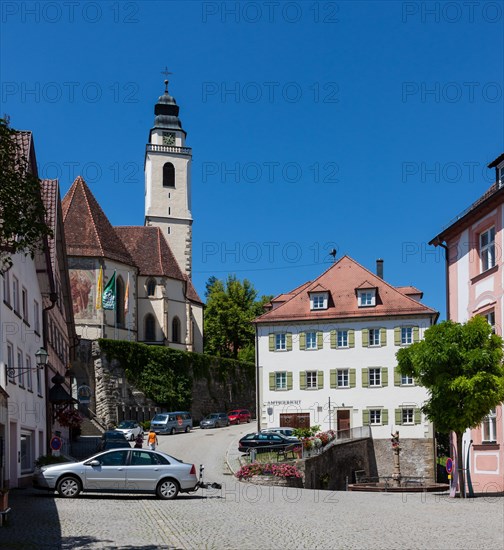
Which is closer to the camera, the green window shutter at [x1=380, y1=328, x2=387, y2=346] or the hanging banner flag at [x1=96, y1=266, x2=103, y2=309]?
the green window shutter at [x1=380, y1=328, x2=387, y2=346]

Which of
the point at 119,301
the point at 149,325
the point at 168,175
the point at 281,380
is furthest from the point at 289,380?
the point at 168,175

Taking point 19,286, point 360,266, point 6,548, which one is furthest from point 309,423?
point 6,548

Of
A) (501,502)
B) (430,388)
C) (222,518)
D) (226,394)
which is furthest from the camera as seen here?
(226,394)

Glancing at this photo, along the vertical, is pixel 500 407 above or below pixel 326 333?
below

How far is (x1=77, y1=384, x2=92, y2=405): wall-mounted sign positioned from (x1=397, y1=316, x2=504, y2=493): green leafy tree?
123 ft

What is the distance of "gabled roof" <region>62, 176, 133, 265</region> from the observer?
67688mm

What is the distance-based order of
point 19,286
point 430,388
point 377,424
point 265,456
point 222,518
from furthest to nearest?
point 377,424 → point 265,456 → point 19,286 → point 430,388 → point 222,518

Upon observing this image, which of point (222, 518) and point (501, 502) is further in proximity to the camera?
point (501, 502)

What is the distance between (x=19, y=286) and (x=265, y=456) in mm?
13462

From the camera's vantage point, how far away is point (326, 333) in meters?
55.8

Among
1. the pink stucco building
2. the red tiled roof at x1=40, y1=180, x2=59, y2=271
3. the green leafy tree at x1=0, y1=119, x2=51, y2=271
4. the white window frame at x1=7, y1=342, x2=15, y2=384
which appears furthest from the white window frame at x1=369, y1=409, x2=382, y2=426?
the green leafy tree at x1=0, y1=119, x2=51, y2=271

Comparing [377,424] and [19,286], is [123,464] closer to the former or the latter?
[19,286]

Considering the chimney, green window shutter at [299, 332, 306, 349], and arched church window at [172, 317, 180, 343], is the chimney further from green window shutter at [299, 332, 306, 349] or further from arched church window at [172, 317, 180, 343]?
arched church window at [172, 317, 180, 343]

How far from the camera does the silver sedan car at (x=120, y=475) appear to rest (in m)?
22.8
